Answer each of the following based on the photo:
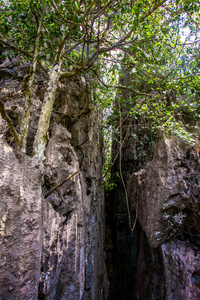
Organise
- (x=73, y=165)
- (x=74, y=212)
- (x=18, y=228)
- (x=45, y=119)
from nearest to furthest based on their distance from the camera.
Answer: (x=18, y=228) → (x=45, y=119) → (x=74, y=212) → (x=73, y=165)

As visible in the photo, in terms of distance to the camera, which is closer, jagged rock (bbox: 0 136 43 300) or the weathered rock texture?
jagged rock (bbox: 0 136 43 300)

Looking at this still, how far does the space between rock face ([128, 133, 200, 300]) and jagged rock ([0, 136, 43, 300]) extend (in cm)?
323

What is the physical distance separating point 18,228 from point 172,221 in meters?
3.92

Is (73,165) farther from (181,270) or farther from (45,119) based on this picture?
(181,270)

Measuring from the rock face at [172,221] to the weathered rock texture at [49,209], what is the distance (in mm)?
1800

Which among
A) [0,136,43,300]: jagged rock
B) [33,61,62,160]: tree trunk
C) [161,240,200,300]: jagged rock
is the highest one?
[33,61,62,160]: tree trunk

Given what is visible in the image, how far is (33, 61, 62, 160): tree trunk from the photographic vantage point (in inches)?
140

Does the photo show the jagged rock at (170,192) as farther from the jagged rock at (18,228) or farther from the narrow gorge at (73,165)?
the jagged rock at (18,228)

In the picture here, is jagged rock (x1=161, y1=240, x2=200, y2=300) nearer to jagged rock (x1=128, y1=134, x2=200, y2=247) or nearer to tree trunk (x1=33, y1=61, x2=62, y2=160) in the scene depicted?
jagged rock (x1=128, y1=134, x2=200, y2=247)

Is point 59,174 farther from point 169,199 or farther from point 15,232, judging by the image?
point 169,199

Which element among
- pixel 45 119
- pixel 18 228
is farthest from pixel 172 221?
pixel 45 119

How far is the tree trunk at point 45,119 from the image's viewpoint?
11.6 ft

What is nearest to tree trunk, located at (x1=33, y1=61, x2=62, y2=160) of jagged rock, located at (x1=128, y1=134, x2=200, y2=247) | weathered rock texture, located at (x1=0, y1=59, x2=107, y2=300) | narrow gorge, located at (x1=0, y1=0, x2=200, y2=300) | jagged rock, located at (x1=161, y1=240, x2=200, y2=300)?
narrow gorge, located at (x1=0, y1=0, x2=200, y2=300)

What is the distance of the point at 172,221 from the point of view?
4.90 meters
